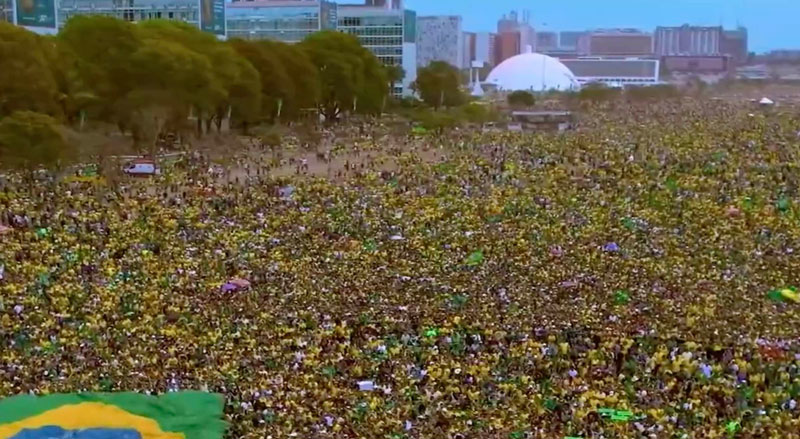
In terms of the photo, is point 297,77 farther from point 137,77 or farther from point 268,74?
point 137,77

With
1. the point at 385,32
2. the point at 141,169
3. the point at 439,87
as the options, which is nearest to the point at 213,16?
the point at 385,32

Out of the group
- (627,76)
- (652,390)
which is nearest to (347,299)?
(652,390)

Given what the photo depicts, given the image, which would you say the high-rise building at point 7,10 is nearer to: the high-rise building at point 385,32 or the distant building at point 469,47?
the high-rise building at point 385,32

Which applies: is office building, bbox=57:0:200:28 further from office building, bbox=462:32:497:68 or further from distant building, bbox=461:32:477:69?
office building, bbox=462:32:497:68

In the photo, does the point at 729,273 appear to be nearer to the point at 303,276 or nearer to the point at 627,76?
the point at 303,276

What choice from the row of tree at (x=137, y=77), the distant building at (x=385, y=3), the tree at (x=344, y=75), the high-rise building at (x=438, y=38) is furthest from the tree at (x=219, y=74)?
the high-rise building at (x=438, y=38)
